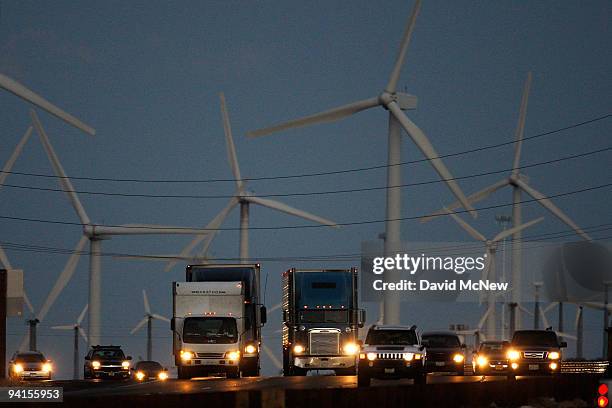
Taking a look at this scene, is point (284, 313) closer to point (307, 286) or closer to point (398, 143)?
point (307, 286)

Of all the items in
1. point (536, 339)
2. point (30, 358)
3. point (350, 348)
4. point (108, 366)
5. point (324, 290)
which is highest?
point (324, 290)

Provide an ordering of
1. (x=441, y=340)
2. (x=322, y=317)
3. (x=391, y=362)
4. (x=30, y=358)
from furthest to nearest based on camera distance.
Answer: (x=30, y=358) → (x=441, y=340) → (x=322, y=317) → (x=391, y=362)

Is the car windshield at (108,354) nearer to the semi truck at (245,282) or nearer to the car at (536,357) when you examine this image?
the semi truck at (245,282)

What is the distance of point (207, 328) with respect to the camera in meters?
56.7

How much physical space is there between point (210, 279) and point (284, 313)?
17.5 feet

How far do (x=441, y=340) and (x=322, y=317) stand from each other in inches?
247

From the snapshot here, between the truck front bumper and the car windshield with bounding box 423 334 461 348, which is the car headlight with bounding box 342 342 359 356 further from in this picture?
the car windshield with bounding box 423 334 461 348

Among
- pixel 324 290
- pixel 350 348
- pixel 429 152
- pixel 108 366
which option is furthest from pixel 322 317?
pixel 429 152

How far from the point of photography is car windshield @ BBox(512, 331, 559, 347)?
191 ft

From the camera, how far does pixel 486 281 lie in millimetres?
114500

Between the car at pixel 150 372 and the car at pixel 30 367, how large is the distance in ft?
25.1

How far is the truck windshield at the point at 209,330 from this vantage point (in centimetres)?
5659

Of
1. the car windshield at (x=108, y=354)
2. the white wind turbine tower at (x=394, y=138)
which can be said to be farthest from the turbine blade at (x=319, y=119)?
the car windshield at (x=108, y=354)

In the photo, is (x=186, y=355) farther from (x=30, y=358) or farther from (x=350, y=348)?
(x=30, y=358)
